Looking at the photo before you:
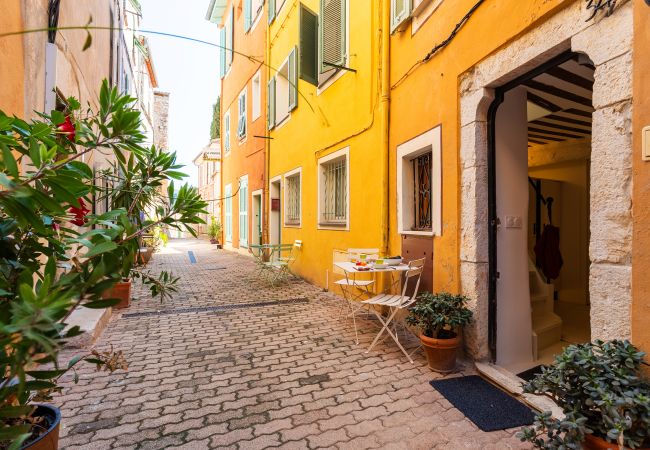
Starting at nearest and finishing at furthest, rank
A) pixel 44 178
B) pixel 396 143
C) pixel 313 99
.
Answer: pixel 44 178
pixel 396 143
pixel 313 99

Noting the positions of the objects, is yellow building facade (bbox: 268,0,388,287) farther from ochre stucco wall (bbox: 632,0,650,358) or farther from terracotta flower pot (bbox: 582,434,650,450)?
terracotta flower pot (bbox: 582,434,650,450)

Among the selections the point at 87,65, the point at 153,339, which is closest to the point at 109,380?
the point at 153,339

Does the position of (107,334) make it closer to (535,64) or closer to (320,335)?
(320,335)

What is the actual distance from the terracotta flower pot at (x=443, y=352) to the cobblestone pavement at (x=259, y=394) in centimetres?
12

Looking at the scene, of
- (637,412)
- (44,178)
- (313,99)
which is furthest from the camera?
(313,99)

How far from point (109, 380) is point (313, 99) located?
19.6 ft

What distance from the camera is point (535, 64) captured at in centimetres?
271

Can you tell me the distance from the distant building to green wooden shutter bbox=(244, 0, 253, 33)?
299 inches

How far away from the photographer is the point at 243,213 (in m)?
12.6

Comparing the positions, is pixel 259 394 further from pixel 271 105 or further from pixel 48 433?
pixel 271 105

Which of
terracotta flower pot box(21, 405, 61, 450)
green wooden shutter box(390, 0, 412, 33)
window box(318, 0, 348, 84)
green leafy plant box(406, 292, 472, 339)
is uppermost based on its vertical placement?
window box(318, 0, 348, 84)

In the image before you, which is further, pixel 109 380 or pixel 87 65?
pixel 87 65

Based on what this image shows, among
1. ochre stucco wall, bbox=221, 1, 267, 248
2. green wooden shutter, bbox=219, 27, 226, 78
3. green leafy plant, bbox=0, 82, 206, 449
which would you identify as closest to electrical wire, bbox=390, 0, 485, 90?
green leafy plant, bbox=0, 82, 206, 449

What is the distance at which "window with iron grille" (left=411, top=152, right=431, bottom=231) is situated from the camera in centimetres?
427
